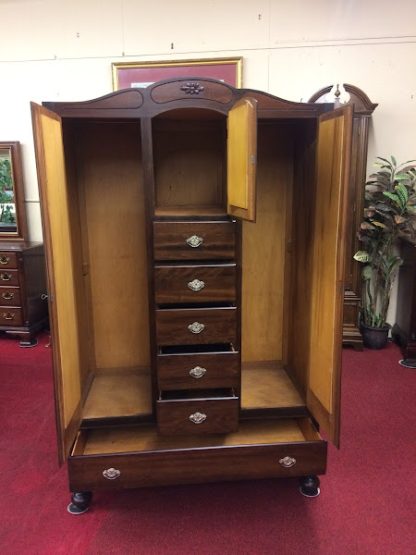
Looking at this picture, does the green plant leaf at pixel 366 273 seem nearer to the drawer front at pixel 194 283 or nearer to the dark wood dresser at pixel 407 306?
the dark wood dresser at pixel 407 306

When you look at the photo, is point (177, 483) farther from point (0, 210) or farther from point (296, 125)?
point (0, 210)

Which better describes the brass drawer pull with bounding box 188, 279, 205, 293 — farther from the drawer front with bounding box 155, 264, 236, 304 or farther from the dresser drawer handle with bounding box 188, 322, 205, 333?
the dresser drawer handle with bounding box 188, 322, 205, 333

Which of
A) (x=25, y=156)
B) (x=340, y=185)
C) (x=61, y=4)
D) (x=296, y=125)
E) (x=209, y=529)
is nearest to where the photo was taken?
(x=340, y=185)

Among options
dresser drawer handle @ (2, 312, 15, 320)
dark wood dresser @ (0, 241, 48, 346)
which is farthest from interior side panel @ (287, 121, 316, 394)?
dresser drawer handle @ (2, 312, 15, 320)

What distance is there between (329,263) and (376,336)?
2.19 m

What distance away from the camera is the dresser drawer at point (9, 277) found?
3.74m

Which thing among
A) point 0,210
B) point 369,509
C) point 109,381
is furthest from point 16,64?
point 369,509

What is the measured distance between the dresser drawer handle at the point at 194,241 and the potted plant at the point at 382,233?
6.76 feet

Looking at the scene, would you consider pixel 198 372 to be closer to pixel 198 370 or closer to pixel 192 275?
pixel 198 370

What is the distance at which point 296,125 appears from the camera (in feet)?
7.04

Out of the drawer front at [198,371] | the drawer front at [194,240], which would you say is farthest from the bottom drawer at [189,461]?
the drawer front at [194,240]

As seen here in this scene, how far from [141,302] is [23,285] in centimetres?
182

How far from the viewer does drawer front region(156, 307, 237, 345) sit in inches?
72.9

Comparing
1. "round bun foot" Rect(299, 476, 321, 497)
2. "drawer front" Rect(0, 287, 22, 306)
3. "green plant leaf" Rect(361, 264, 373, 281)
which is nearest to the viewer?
"round bun foot" Rect(299, 476, 321, 497)
